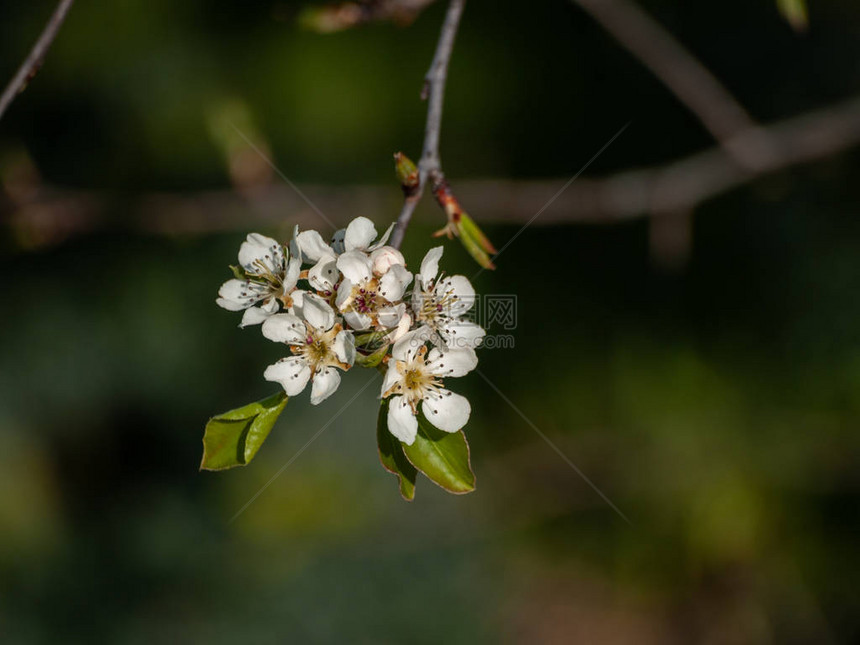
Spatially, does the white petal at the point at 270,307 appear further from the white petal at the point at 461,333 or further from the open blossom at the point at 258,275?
the white petal at the point at 461,333

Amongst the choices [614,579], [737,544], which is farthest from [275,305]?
[614,579]

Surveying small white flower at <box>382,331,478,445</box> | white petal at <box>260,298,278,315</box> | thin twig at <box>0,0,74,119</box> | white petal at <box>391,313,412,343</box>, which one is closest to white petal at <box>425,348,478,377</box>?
small white flower at <box>382,331,478,445</box>

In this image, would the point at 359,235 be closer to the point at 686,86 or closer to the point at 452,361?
the point at 452,361

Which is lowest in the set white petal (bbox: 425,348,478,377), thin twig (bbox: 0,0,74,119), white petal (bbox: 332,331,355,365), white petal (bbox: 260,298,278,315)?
white petal (bbox: 332,331,355,365)

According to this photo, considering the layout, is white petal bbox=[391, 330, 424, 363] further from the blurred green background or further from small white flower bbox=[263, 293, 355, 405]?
the blurred green background

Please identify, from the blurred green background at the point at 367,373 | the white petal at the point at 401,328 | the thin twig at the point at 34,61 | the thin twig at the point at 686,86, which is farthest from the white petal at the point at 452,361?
the blurred green background at the point at 367,373

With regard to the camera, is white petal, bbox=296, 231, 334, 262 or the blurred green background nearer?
white petal, bbox=296, 231, 334, 262

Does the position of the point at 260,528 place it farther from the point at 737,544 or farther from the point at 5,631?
the point at 737,544
